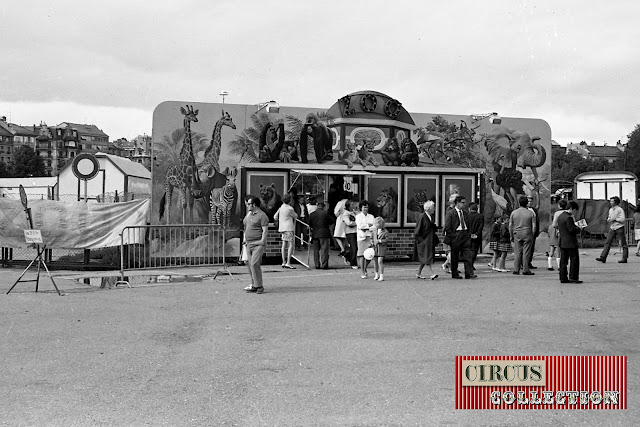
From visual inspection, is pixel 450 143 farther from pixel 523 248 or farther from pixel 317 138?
pixel 523 248

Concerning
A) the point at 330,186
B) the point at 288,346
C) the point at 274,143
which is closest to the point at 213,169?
the point at 274,143

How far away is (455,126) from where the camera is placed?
893 inches

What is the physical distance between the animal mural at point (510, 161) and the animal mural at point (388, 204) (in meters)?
4.77

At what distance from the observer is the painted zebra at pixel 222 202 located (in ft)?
67.3

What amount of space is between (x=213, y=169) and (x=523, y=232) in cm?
914

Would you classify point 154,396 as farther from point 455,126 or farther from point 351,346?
point 455,126

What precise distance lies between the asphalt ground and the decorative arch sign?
705 cm

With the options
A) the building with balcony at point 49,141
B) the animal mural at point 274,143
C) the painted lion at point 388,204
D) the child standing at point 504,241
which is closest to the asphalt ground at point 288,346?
the child standing at point 504,241

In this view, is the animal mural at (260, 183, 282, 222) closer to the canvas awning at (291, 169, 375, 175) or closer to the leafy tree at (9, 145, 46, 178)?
the canvas awning at (291, 169, 375, 175)

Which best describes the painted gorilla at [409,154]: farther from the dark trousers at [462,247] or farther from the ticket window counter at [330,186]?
the dark trousers at [462,247]

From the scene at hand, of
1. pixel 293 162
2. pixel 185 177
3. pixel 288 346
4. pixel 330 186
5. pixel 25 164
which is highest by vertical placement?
pixel 25 164

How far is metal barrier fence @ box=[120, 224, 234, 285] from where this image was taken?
56.1 feet

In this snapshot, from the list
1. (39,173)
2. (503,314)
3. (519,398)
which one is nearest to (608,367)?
(519,398)

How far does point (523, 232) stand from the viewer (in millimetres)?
15852
